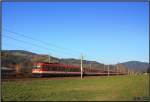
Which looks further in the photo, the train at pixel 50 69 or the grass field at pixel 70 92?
the train at pixel 50 69

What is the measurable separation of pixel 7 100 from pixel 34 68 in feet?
120

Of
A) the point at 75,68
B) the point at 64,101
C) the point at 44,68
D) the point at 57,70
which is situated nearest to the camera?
the point at 64,101

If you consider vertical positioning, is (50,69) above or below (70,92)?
above

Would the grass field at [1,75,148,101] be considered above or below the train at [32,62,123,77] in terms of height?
below

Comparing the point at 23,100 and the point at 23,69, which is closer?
the point at 23,100

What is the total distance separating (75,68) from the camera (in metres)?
61.6

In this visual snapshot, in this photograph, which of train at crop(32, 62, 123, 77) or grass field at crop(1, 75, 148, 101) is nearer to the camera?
grass field at crop(1, 75, 148, 101)

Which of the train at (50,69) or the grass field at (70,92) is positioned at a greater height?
the train at (50,69)

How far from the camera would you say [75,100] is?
13742 millimetres

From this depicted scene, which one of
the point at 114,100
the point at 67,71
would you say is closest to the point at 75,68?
the point at 67,71

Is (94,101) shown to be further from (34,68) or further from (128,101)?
(34,68)

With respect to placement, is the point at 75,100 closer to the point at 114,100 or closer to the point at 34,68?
the point at 114,100

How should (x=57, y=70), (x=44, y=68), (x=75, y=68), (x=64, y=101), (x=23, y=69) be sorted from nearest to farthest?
(x=64, y=101), (x=44, y=68), (x=57, y=70), (x=23, y=69), (x=75, y=68)

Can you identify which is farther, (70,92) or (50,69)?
(50,69)
